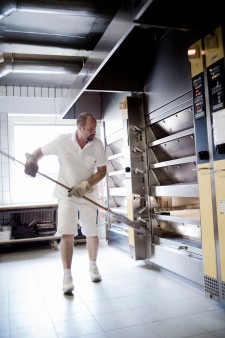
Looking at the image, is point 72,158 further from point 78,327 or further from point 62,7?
point 78,327

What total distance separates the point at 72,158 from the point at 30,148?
2663 mm

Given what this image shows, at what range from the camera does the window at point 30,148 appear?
4836 mm

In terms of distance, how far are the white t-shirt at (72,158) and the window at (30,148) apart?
2267mm

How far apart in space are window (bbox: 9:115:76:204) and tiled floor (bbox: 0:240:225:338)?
1.99 m

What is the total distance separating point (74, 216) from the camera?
254 centimetres

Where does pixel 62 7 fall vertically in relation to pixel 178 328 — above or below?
above

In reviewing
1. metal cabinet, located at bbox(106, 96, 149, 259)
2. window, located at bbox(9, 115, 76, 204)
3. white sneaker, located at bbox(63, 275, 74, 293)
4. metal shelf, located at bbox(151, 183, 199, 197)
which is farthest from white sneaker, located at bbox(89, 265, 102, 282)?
window, located at bbox(9, 115, 76, 204)

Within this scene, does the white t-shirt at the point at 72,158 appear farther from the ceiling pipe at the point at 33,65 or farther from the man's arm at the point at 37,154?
the ceiling pipe at the point at 33,65

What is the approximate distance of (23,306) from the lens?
6.90 feet

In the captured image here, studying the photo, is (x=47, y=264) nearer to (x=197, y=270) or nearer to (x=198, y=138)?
(x=197, y=270)

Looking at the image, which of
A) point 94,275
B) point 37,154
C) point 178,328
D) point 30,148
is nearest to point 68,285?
point 94,275

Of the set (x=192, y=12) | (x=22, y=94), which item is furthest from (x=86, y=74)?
(x=22, y=94)

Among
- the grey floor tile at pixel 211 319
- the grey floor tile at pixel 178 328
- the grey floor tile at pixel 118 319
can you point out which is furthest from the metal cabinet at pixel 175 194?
the grey floor tile at pixel 118 319

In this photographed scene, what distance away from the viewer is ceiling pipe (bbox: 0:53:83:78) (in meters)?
3.26
